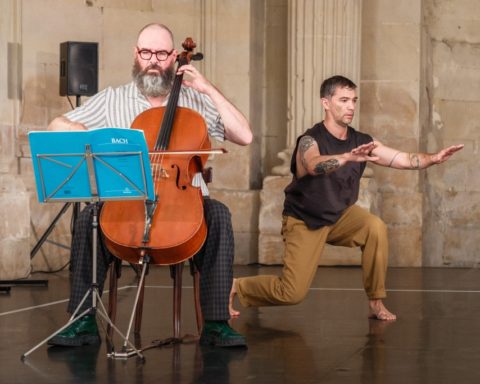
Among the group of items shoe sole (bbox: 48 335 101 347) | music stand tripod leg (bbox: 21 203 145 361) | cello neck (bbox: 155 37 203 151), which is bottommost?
shoe sole (bbox: 48 335 101 347)

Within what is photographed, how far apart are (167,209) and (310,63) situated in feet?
18.9

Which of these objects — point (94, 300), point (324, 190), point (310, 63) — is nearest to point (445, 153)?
point (324, 190)

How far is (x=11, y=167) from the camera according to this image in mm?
9680

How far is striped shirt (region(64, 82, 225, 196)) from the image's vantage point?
18.8 ft

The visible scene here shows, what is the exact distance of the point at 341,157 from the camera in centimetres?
626

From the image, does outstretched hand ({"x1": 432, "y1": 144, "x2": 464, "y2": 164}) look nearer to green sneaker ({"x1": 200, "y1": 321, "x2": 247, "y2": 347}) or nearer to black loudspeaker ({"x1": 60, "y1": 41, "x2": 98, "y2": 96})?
green sneaker ({"x1": 200, "y1": 321, "x2": 247, "y2": 347})

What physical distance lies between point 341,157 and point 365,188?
4.41m

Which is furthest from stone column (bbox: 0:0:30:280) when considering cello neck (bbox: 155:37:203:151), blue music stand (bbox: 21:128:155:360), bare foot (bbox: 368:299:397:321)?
blue music stand (bbox: 21:128:155:360)

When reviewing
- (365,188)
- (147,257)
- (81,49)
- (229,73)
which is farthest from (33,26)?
(147,257)

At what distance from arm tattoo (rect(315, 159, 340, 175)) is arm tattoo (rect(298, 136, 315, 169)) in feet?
0.66

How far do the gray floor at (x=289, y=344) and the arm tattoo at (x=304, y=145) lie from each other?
892mm

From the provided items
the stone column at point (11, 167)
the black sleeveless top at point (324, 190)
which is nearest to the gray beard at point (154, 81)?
the black sleeveless top at point (324, 190)

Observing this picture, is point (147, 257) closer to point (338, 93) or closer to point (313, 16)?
point (338, 93)

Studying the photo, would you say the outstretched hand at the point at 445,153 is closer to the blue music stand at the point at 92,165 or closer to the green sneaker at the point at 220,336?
the green sneaker at the point at 220,336
